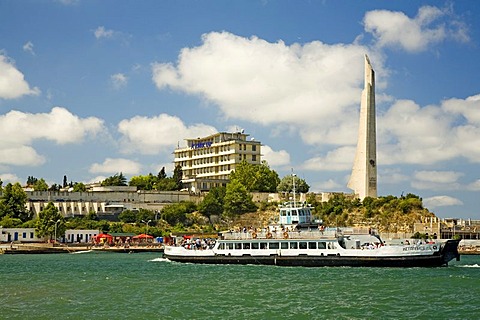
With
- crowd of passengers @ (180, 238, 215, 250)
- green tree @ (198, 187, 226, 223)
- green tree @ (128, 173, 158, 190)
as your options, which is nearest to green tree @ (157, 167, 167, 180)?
green tree @ (128, 173, 158, 190)

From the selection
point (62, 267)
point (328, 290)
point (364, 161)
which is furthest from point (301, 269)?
point (364, 161)

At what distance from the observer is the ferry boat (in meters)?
56.7

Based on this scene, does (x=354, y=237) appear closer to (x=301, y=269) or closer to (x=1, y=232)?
(x=301, y=269)

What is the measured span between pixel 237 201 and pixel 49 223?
3017 centimetres

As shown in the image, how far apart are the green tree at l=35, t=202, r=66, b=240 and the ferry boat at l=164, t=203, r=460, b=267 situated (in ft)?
111

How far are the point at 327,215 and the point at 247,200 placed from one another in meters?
14.2

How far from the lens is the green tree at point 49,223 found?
94.9 meters

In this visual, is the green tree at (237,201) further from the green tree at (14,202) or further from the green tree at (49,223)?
the green tree at (14,202)

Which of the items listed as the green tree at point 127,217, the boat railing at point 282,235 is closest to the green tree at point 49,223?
the green tree at point 127,217

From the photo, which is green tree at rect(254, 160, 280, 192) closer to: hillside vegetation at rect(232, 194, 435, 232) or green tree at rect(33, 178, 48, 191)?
hillside vegetation at rect(232, 194, 435, 232)

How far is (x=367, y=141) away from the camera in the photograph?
9838 cm

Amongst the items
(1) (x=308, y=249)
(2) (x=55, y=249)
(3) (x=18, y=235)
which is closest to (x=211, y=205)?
(2) (x=55, y=249)

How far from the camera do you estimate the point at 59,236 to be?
97.5 metres

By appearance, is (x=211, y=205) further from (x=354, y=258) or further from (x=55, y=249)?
(x=354, y=258)
